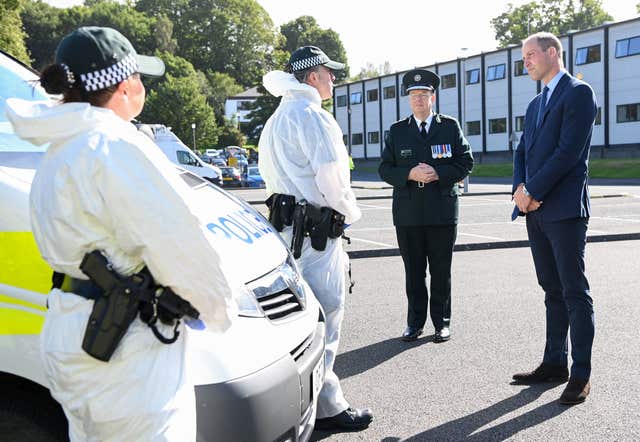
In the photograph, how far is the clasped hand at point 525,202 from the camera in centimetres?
430

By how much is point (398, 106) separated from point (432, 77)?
2033 inches

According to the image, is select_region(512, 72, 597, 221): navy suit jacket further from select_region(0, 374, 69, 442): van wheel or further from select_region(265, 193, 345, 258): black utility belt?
select_region(0, 374, 69, 442): van wheel

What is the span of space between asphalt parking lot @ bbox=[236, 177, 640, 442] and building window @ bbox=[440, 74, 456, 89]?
44.4 meters

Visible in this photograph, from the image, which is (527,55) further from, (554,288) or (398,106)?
(398,106)

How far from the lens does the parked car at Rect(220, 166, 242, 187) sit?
35.6 meters

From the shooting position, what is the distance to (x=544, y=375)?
177 inches

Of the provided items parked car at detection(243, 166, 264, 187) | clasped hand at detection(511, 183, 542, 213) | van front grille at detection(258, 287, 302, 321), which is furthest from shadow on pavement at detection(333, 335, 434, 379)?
parked car at detection(243, 166, 264, 187)

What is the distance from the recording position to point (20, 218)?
2.32m

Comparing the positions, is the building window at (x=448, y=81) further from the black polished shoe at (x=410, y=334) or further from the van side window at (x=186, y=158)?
the black polished shoe at (x=410, y=334)

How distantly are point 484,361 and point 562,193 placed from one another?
1425 mm

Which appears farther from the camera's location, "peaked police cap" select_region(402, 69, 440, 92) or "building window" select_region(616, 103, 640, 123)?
"building window" select_region(616, 103, 640, 123)

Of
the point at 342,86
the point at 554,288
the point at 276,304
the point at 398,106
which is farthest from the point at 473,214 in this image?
the point at 342,86

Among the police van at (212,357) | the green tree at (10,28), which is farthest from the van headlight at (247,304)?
the green tree at (10,28)

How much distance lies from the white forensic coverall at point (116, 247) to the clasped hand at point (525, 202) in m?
2.86
